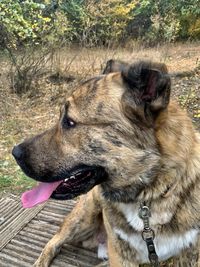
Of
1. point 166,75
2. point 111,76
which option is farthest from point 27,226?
point 166,75

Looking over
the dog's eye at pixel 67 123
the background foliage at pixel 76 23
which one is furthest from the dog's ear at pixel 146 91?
the background foliage at pixel 76 23

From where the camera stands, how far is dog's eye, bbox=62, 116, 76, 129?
2.16 metres

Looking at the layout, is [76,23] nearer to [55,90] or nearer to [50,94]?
[55,90]

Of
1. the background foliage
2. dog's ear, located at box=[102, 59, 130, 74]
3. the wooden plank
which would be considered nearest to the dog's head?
dog's ear, located at box=[102, 59, 130, 74]

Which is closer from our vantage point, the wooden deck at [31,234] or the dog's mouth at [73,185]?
the dog's mouth at [73,185]

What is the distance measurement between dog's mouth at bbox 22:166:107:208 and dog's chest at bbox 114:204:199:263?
27cm

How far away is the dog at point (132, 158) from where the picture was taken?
205 centimetres

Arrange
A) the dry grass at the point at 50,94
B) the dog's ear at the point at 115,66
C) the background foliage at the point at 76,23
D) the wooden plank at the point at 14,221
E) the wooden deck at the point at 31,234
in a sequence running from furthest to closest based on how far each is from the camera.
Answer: the background foliage at the point at 76,23
the dry grass at the point at 50,94
the wooden plank at the point at 14,221
the wooden deck at the point at 31,234
the dog's ear at the point at 115,66

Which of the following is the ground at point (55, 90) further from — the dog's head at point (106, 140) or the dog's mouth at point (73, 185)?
the dog's head at point (106, 140)

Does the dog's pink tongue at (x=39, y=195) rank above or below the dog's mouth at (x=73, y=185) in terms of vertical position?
below

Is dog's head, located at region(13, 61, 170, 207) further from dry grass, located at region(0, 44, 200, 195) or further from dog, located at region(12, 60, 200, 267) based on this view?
dry grass, located at region(0, 44, 200, 195)

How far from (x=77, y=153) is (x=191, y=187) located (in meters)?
0.65

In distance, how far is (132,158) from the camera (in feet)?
6.84

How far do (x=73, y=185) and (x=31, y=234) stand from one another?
1.28 meters
